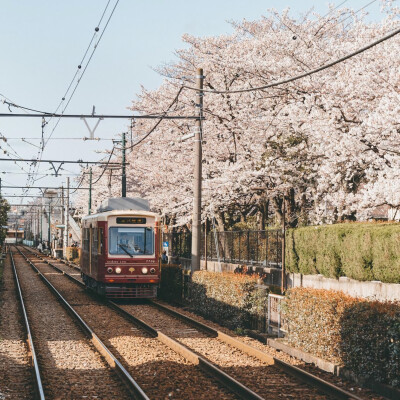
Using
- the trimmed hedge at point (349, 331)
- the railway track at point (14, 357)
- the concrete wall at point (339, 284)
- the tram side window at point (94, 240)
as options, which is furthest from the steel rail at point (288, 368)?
the tram side window at point (94, 240)

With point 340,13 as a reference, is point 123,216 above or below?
below

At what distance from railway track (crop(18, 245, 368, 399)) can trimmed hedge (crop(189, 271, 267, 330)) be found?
808 mm

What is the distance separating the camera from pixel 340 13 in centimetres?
2658

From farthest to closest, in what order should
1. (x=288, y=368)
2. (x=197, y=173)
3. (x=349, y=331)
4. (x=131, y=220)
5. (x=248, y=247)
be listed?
(x=248, y=247) → (x=131, y=220) → (x=197, y=173) → (x=288, y=368) → (x=349, y=331)

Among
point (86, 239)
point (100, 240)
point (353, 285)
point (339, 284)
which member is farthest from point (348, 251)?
point (86, 239)

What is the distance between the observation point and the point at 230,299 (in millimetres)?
16719

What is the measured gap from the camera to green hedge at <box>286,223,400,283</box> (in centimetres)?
1826

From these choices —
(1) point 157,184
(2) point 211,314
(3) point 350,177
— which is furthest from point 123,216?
(1) point 157,184

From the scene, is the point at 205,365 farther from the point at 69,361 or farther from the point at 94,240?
the point at 94,240

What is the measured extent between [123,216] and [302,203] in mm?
8853

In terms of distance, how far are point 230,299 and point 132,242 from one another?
259 inches

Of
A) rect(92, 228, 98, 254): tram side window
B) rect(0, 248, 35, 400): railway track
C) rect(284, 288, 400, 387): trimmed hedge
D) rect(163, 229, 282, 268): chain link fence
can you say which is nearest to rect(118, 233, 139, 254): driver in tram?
rect(92, 228, 98, 254): tram side window

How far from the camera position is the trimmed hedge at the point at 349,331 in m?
9.49

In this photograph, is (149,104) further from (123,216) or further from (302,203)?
(123,216)
